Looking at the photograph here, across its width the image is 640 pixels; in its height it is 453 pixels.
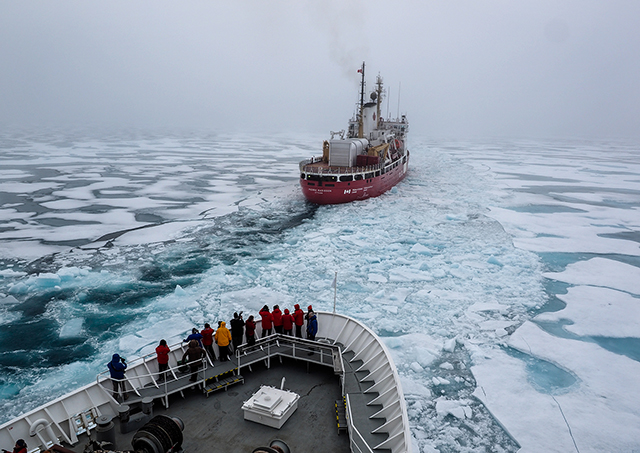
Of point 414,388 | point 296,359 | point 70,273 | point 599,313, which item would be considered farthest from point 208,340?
point 599,313

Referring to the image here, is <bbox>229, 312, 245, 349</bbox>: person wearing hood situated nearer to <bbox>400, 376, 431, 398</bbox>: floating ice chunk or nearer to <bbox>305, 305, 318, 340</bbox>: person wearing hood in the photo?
<bbox>305, 305, 318, 340</bbox>: person wearing hood

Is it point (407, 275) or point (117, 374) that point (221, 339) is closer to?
point (117, 374)

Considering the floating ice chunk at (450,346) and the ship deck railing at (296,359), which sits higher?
the ship deck railing at (296,359)

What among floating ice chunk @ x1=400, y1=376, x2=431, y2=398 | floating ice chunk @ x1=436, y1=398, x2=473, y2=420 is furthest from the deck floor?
floating ice chunk @ x1=436, y1=398, x2=473, y2=420

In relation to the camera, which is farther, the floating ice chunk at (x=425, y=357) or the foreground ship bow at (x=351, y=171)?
the foreground ship bow at (x=351, y=171)

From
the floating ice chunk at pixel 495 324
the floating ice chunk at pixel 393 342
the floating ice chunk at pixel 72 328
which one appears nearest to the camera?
the floating ice chunk at pixel 393 342

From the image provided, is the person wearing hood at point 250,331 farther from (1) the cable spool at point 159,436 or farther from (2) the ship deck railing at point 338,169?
(2) the ship deck railing at point 338,169

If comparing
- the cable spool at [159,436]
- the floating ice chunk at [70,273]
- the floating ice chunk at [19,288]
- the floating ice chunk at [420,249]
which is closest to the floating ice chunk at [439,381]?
the cable spool at [159,436]
